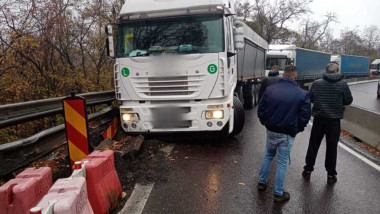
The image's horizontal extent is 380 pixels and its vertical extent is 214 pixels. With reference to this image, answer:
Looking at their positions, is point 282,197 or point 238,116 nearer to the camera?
point 282,197

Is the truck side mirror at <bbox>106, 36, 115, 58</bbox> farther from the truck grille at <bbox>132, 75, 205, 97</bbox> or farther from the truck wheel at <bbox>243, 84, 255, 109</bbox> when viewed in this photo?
the truck wheel at <bbox>243, 84, 255, 109</bbox>

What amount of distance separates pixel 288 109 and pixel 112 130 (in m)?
4.37

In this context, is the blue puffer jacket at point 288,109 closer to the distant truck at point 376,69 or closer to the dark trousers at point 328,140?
the dark trousers at point 328,140

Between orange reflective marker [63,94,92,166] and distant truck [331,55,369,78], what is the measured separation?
35.7 meters

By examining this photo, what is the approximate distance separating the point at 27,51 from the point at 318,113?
365 inches

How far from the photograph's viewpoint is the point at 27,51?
32.4 ft

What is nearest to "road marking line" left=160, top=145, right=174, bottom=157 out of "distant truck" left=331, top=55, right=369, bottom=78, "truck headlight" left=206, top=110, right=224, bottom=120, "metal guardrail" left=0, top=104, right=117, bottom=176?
"truck headlight" left=206, top=110, right=224, bottom=120

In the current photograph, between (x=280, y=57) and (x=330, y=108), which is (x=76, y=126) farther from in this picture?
(x=280, y=57)

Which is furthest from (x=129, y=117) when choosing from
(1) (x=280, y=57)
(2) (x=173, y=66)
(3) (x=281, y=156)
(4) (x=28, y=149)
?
(1) (x=280, y=57)

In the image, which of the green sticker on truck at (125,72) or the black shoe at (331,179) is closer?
the black shoe at (331,179)

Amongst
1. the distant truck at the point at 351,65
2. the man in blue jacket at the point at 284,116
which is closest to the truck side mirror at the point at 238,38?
the man in blue jacket at the point at 284,116

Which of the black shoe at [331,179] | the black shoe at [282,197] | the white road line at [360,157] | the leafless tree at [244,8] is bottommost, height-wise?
the white road line at [360,157]

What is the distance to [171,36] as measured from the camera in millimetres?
6219

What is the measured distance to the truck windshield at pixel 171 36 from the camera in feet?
19.9
